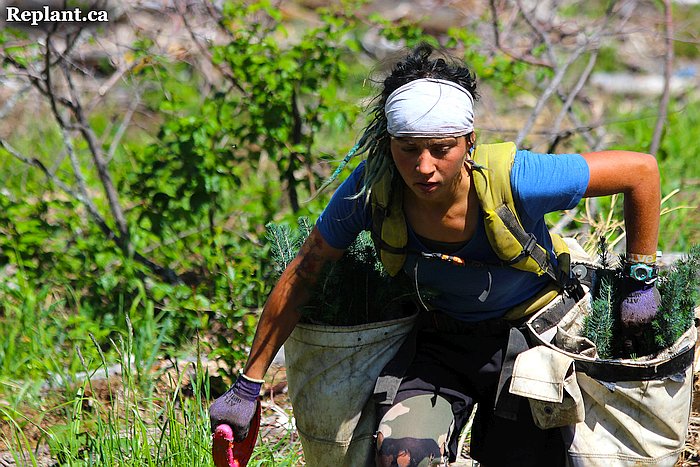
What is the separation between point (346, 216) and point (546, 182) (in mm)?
605

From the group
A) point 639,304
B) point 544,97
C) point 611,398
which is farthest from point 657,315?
point 544,97

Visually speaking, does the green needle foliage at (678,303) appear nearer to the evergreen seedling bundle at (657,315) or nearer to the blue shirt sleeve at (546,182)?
the evergreen seedling bundle at (657,315)

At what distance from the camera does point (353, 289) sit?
299 cm

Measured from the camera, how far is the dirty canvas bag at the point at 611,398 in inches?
103

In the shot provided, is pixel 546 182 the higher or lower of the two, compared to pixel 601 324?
higher

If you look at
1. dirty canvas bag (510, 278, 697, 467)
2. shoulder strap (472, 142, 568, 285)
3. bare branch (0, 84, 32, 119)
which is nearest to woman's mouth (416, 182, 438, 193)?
shoulder strap (472, 142, 568, 285)

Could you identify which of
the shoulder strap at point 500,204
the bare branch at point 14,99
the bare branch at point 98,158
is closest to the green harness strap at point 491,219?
the shoulder strap at point 500,204

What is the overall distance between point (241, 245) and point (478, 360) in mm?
2326

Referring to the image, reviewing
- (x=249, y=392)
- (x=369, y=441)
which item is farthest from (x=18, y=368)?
(x=369, y=441)

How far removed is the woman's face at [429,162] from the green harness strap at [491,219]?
75 mm

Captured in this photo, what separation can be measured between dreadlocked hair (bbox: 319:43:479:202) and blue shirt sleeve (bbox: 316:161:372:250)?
0.14ft

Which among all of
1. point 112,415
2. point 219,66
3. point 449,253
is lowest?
point 112,415

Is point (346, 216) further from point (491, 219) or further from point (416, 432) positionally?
point (416, 432)

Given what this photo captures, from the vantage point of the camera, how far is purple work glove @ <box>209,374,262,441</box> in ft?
9.21
